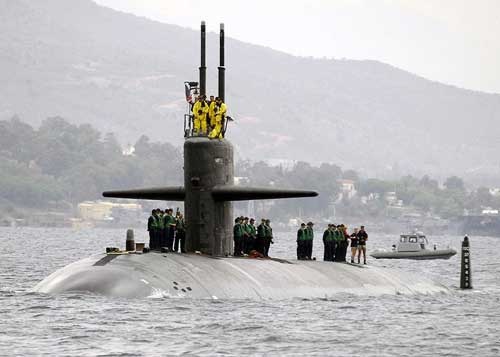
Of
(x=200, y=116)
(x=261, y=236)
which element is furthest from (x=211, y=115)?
(x=261, y=236)

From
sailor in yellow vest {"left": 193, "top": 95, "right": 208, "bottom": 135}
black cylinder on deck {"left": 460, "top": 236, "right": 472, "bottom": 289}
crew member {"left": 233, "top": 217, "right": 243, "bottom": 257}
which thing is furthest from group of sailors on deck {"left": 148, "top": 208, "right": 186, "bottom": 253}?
black cylinder on deck {"left": 460, "top": 236, "right": 472, "bottom": 289}

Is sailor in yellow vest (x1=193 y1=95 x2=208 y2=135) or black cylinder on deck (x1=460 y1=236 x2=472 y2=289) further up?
sailor in yellow vest (x1=193 y1=95 x2=208 y2=135)

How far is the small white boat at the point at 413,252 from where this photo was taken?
292ft

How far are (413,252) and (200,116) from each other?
58.7 meters

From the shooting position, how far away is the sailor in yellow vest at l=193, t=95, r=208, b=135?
109ft

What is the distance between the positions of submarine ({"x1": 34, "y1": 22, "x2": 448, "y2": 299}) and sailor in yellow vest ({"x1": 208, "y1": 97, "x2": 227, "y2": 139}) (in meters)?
0.17

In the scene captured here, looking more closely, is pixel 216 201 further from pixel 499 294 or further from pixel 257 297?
pixel 499 294

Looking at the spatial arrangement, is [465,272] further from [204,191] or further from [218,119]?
[204,191]

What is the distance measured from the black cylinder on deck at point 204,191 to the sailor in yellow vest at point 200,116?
1.26 feet

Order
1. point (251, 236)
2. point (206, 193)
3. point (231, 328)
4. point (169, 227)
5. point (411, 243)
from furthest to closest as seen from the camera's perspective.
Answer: point (411, 243), point (251, 236), point (169, 227), point (206, 193), point (231, 328)

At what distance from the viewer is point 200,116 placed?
33.4 metres

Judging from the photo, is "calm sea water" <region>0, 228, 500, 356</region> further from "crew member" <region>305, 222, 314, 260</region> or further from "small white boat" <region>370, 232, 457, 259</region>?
"small white boat" <region>370, 232, 457, 259</region>

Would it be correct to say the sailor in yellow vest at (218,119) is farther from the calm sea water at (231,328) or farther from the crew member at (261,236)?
the calm sea water at (231,328)

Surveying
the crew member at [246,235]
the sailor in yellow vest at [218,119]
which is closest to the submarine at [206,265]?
the sailor in yellow vest at [218,119]
